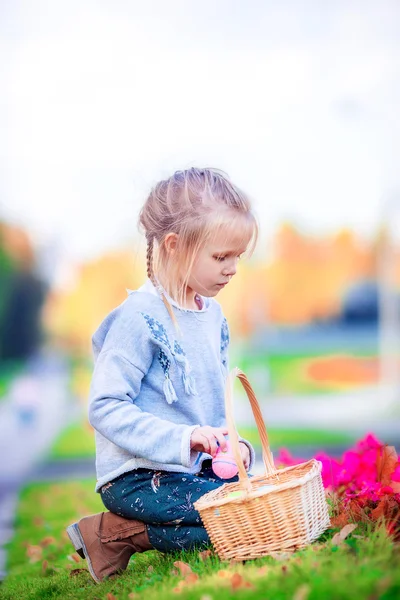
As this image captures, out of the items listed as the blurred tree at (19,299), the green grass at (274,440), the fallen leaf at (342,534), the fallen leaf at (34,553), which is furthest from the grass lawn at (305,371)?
the fallen leaf at (342,534)

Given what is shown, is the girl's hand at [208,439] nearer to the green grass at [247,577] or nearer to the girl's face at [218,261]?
the green grass at [247,577]

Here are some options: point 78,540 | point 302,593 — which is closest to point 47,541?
point 78,540

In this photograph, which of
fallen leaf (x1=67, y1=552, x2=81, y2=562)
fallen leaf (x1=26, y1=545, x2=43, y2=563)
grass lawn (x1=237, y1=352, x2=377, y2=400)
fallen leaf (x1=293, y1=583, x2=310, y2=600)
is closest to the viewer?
fallen leaf (x1=293, y1=583, x2=310, y2=600)

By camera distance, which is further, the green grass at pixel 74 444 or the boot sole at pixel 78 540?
the green grass at pixel 74 444

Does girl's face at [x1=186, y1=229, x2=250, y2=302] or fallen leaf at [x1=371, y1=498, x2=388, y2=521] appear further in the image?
girl's face at [x1=186, y1=229, x2=250, y2=302]

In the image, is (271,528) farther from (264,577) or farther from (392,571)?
(392,571)

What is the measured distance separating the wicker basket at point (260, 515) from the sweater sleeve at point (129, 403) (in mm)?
301

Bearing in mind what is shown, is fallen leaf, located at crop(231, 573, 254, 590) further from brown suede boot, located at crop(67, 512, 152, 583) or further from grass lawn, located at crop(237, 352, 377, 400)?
grass lawn, located at crop(237, 352, 377, 400)

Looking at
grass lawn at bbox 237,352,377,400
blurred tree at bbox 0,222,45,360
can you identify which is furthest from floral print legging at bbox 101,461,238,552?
blurred tree at bbox 0,222,45,360

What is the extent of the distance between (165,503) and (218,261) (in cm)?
102

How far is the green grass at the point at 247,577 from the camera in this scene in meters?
2.39

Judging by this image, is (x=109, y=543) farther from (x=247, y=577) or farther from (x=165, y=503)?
(x=247, y=577)

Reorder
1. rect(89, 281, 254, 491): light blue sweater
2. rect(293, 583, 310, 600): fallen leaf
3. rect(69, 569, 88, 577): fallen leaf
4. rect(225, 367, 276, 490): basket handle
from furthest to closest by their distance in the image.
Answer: rect(69, 569, 88, 577): fallen leaf → rect(89, 281, 254, 491): light blue sweater → rect(225, 367, 276, 490): basket handle → rect(293, 583, 310, 600): fallen leaf

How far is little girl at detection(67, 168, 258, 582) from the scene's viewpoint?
346 centimetres
